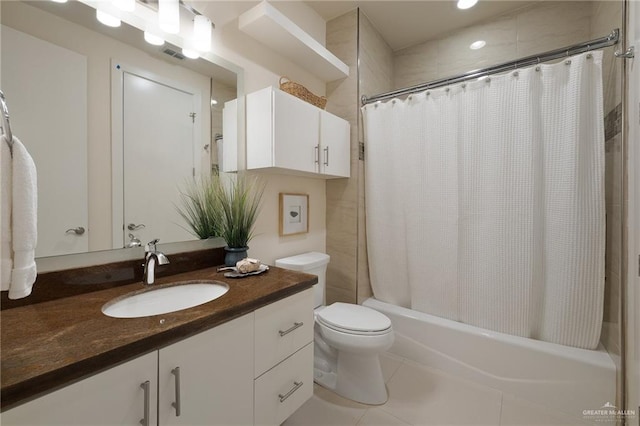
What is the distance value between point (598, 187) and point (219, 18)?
221 cm

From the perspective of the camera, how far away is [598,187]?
1315 mm

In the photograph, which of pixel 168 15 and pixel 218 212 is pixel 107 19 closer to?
pixel 168 15

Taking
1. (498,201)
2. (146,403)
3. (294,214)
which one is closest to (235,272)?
(146,403)

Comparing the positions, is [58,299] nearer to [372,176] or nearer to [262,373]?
[262,373]

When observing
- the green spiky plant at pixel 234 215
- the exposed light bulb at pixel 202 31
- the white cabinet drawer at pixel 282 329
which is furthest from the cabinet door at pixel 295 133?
the white cabinet drawer at pixel 282 329

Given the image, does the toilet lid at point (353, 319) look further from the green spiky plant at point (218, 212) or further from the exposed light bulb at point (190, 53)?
the exposed light bulb at point (190, 53)

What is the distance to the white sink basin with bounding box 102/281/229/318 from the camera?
0.94 meters

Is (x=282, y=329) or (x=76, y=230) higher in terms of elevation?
(x=76, y=230)

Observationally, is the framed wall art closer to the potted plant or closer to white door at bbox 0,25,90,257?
the potted plant

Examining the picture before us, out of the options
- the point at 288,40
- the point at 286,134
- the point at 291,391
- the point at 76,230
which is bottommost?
the point at 291,391

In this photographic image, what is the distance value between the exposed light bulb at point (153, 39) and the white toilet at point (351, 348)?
1.30 m

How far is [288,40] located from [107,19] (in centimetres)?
94

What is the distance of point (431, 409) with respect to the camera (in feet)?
4.57

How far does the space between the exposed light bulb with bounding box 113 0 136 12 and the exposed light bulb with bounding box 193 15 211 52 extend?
0.27 meters
